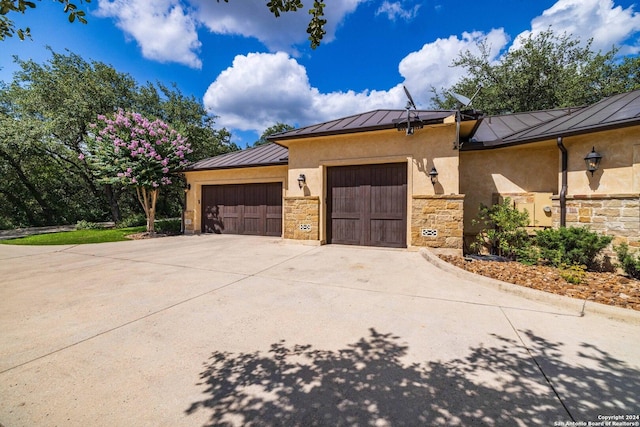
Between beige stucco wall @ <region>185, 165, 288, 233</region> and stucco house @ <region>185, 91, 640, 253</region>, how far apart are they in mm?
1003

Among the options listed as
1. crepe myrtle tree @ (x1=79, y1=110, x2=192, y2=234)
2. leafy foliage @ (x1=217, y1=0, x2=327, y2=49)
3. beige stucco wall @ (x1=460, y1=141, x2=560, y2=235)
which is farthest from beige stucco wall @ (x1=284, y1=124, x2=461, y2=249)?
crepe myrtle tree @ (x1=79, y1=110, x2=192, y2=234)

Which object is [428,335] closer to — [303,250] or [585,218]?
[303,250]

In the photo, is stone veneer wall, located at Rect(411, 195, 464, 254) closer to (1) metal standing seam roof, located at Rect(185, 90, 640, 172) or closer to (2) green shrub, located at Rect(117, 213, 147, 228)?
(1) metal standing seam roof, located at Rect(185, 90, 640, 172)

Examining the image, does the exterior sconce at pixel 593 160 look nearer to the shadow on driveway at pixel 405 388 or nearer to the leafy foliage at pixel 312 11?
the shadow on driveway at pixel 405 388

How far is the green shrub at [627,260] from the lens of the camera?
5.18m

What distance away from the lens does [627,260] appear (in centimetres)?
523

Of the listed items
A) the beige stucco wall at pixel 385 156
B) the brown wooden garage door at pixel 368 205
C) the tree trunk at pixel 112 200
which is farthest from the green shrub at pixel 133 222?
the brown wooden garage door at pixel 368 205

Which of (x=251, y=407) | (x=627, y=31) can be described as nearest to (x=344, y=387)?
(x=251, y=407)

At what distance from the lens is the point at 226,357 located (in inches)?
100

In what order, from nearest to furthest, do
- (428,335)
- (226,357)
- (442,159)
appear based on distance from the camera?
(226,357), (428,335), (442,159)

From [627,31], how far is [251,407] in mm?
26443

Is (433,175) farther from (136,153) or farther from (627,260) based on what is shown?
(136,153)

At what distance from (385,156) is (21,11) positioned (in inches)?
286

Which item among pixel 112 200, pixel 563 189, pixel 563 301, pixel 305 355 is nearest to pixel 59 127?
pixel 112 200
